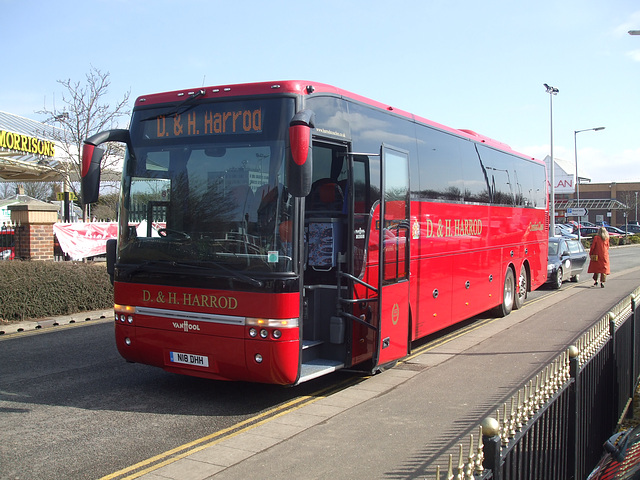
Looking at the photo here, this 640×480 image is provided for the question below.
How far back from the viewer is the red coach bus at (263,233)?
659 centimetres

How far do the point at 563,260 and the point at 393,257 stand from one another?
565 inches

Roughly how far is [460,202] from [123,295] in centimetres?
647

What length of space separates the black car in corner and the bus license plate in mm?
15696

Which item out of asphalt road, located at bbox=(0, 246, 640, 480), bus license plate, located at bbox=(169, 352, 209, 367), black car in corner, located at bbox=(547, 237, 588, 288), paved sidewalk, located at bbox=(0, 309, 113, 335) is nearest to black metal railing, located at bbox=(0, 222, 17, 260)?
paved sidewalk, located at bbox=(0, 309, 113, 335)

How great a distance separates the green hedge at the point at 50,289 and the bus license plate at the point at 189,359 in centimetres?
671

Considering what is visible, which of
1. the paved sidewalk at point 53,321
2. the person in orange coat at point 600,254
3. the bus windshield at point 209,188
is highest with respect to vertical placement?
the bus windshield at point 209,188

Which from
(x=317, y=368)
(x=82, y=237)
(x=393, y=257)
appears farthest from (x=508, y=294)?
(x=82, y=237)

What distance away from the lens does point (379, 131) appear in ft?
27.8

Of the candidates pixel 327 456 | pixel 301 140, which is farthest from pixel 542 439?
pixel 301 140

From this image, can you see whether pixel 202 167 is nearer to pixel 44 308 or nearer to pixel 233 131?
pixel 233 131

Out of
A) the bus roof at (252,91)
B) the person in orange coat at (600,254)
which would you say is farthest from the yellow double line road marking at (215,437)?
the person in orange coat at (600,254)

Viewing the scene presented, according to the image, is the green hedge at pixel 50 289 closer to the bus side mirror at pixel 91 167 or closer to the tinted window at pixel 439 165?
the bus side mirror at pixel 91 167

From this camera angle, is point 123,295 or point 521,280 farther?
point 521,280

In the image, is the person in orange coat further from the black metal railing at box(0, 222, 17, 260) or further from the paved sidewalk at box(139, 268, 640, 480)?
the black metal railing at box(0, 222, 17, 260)
